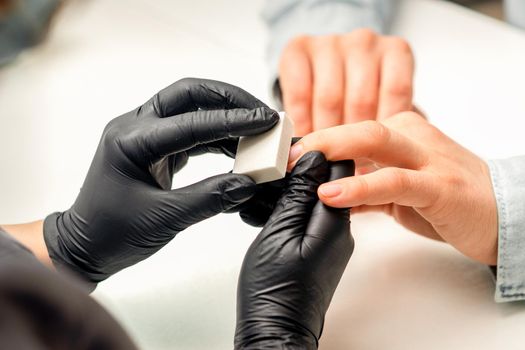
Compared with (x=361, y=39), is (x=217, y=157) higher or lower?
lower

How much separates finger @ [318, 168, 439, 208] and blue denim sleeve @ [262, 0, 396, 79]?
1.73 ft

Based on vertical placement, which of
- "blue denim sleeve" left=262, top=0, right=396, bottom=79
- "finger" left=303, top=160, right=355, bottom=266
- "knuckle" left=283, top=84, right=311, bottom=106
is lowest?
"finger" left=303, top=160, right=355, bottom=266

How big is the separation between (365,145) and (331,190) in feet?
0.30

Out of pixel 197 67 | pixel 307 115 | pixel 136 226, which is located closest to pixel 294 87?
pixel 307 115

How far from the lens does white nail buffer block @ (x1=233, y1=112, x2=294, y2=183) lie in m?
0.69

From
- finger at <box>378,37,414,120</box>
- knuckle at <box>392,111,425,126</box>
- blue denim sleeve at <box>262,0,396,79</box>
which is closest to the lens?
knuckle at <box>392,111,425,126</box>

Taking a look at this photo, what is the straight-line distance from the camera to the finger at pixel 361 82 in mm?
987

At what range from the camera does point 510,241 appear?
79cm

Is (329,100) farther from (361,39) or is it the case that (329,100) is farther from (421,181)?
(421,181)

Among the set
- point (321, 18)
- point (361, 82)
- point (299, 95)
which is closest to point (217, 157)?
point (299, 95)

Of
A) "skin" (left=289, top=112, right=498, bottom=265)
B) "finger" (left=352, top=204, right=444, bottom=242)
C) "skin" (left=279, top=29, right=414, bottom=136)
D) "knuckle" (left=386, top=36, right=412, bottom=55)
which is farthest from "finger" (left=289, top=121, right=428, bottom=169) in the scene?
"knuckle" (left=386, top=36, right=412, bottom=55)

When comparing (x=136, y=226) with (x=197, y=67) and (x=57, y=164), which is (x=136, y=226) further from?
(x=197, y=67)

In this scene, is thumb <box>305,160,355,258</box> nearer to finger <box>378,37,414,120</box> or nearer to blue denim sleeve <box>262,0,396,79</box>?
finger <box>378,37,414,120</box>

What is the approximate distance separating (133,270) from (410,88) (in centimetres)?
55
